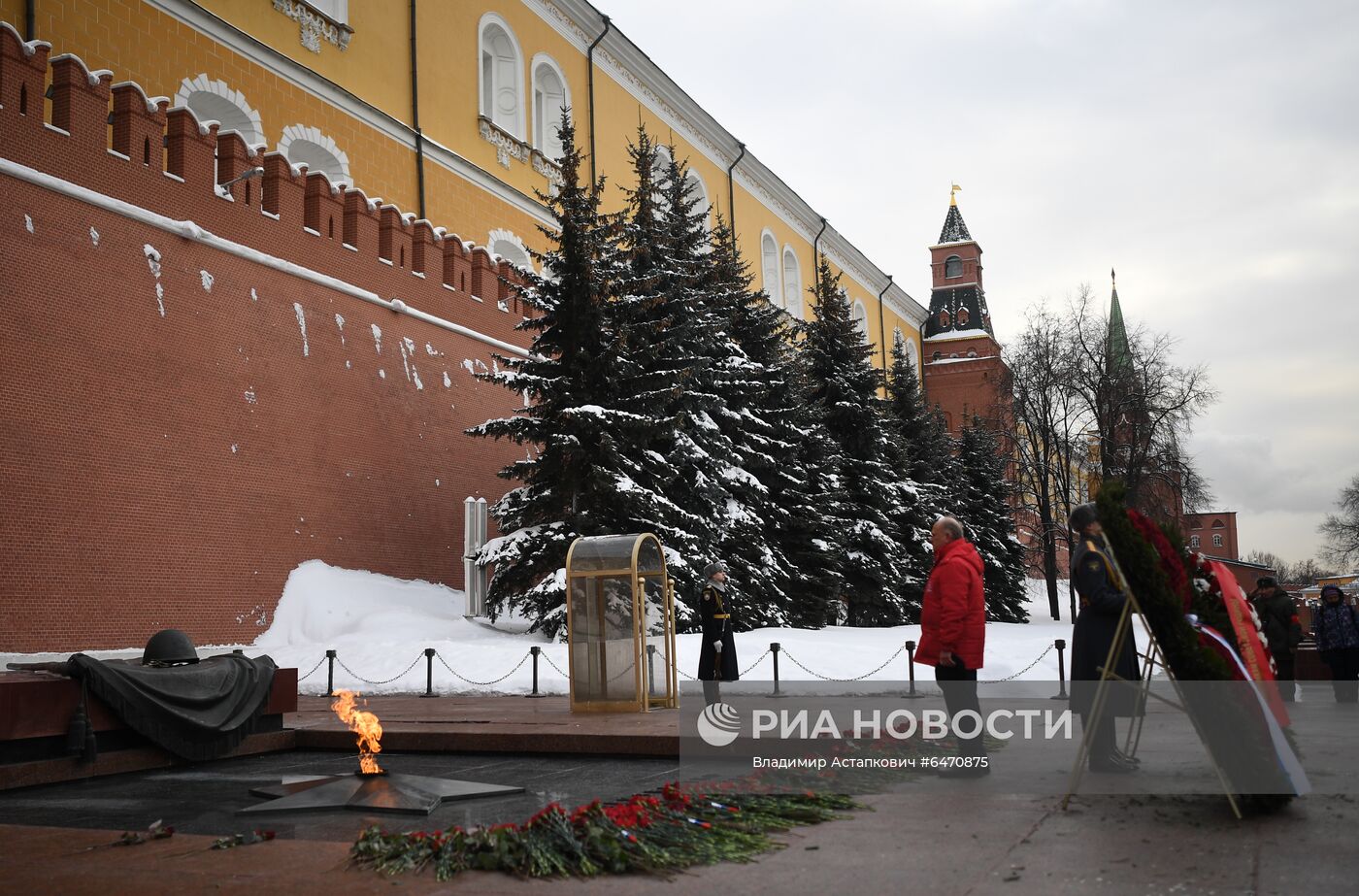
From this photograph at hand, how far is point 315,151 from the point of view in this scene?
787 inches

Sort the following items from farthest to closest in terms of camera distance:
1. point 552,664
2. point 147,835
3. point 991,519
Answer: point 991,519 → point 552,664 → point 147,835

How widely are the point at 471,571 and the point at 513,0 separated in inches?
577

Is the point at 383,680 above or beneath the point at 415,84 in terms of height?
beneath

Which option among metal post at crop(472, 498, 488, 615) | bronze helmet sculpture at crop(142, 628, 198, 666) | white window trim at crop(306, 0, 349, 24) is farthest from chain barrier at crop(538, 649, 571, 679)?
white window trim at crop(306, 0, 349, 24)

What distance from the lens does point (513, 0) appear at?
85.5ft

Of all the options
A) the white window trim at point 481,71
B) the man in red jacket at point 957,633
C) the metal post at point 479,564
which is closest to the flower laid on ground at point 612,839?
the man in red jacket at point 957,633

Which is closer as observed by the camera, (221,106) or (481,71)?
(221,106)

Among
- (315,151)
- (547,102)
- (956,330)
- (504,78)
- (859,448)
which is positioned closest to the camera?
(315,151)

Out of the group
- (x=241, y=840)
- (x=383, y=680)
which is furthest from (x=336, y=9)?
(x=241, y=840)

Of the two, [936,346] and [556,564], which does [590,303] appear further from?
[936,346]

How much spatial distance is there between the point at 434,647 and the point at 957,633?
9.97m

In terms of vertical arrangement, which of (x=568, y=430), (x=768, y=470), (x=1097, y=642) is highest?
(x=568, y=430)

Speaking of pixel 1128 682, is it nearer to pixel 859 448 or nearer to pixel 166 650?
pixel 166 650

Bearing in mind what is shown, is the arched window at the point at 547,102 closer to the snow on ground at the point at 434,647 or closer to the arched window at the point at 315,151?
the arched window at the point at 315,151
